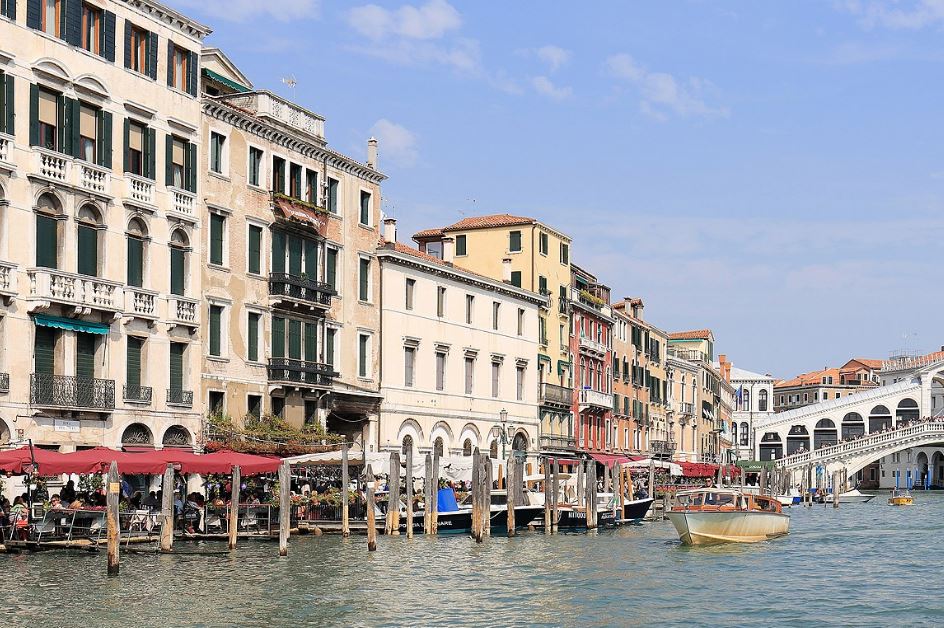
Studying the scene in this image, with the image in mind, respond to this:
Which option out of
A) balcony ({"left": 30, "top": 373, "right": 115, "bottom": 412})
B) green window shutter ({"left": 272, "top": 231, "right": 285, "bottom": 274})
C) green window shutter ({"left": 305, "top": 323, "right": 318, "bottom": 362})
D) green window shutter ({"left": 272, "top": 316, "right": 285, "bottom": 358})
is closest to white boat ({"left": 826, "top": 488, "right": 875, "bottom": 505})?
green window shutter ({"left": 305, "top": 323, "right": 318, "bottom": 362})

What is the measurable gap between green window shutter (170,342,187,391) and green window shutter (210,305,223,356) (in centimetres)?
129

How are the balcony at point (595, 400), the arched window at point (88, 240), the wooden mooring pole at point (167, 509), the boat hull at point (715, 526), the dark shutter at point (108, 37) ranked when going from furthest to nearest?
the balcony at point (595, 400), the boat hull at point (715, 526), the dark shutter at point (108, 37), the arched window at point (88, 240), the wooden mooring pole at point (167, 509)

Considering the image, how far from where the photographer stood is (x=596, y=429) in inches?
2537

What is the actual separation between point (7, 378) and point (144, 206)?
19.2ft

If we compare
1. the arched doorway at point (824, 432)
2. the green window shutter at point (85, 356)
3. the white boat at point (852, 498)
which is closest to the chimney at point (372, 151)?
the green window shutter at point (85, 356)

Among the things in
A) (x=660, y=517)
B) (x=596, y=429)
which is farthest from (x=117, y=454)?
(x=596, y=429)

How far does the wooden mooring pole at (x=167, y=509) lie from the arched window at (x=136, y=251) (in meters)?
7.24

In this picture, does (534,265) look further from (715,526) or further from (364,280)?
(715,526)

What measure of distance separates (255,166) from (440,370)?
11.9 m

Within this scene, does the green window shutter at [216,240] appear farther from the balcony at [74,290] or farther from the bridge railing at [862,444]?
the bridge railing at [862,444]

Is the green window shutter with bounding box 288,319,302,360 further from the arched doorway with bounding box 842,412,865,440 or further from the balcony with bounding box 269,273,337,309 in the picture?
the arched doorway with bounding box 842,412,865,440

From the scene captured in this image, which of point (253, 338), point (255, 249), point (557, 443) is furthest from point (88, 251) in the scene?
point (557, 443)

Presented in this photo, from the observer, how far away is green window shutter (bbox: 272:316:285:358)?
127 feet

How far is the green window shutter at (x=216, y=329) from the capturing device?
3622 centimetres
